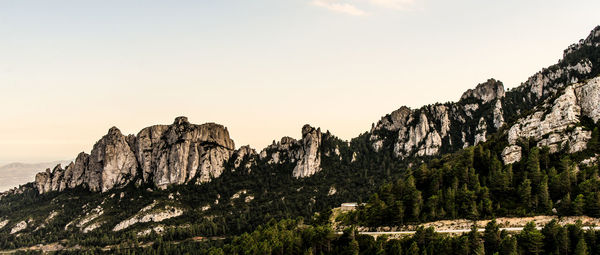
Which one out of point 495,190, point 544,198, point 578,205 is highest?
point 495,190

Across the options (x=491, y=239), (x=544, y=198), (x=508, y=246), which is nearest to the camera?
(x=508, y=246)

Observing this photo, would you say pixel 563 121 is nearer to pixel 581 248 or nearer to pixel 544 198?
pixel 544 198

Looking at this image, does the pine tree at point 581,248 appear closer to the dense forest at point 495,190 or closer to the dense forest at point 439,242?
the dense forest at point 439,242

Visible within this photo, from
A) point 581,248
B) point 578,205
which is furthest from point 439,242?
point 578,205

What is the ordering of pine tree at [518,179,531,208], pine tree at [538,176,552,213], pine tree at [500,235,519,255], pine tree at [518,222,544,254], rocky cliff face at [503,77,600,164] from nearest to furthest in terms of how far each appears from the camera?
pine tree at [500,235,519,255] < pine tree at [518,222,544,254] < pine tree at [538,176,552,213] < pine tree at [518,179,531,208] < rocky cliff face at [503,77,600,164]

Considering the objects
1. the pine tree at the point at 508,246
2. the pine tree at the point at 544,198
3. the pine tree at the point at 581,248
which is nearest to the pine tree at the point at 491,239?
the pine tree at the point at 508,246

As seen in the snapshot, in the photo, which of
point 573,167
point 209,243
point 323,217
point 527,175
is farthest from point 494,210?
point 209,243

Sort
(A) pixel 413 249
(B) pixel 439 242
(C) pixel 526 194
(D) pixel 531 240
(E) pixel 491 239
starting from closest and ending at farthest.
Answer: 1. (D) pixel 531 240
2. (E) pixel 491 239
3. (A) pixel 413 249
4. (B) pixel 439 242
5. (C) pixel 526 194

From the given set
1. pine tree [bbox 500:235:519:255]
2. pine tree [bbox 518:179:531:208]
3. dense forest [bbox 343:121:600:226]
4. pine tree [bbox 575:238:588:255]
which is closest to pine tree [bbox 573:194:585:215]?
dense forest [bbox 343:121:600:226]

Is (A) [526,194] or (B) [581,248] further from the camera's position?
(A) [526,194]

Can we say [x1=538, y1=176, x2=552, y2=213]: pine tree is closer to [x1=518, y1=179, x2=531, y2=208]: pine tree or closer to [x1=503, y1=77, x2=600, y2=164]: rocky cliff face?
[x1=518, y1=179, x2=531, y2=208]: pine tree

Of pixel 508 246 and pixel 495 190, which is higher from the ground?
pixel 495 190

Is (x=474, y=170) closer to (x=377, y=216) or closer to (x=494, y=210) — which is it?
(x=494, y=210)

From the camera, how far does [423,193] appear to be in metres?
124
